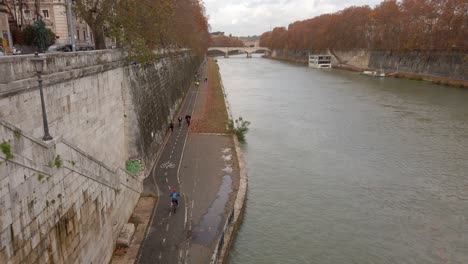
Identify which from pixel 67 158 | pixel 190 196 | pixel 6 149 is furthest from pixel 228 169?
pixel 6 149

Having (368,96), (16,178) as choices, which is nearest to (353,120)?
(368,96)

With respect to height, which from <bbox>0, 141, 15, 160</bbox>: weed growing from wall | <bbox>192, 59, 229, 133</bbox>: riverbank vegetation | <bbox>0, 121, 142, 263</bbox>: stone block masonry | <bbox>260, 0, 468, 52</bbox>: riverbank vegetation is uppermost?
<bbox>260, 0, 468, 52</bbox>: riverbank vegetation

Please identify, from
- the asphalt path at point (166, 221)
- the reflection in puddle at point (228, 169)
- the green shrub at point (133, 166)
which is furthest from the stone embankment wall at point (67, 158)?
the reflection in puddle at point (228, 169)

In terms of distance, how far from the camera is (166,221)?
12992 millimetres

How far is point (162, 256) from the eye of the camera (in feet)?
36.3

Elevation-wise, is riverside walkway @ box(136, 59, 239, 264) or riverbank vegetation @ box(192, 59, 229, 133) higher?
riverbank vegetation @ box(192, 59, 229, 133)

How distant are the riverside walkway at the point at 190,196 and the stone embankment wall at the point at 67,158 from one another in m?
1.22

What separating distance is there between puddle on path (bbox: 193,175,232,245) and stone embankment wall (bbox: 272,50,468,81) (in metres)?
46.6

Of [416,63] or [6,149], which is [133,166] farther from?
[416,63]

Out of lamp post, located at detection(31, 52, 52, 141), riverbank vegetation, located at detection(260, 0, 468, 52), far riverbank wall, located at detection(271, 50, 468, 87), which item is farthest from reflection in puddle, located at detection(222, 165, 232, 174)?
riverbank vegetation, located at detection(260, 0, 468, 52)

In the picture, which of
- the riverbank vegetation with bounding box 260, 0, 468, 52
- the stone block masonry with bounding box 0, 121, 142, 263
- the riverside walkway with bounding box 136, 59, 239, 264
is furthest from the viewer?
the riverbank vegetation with bounding box 260, 0, 468, 52

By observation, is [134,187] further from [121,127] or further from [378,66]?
[378,66]

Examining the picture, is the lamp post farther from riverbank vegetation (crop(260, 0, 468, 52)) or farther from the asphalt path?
riverbank vegetation (crop(260, 0, 468, 52))

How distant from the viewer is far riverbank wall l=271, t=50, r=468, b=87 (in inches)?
2012
